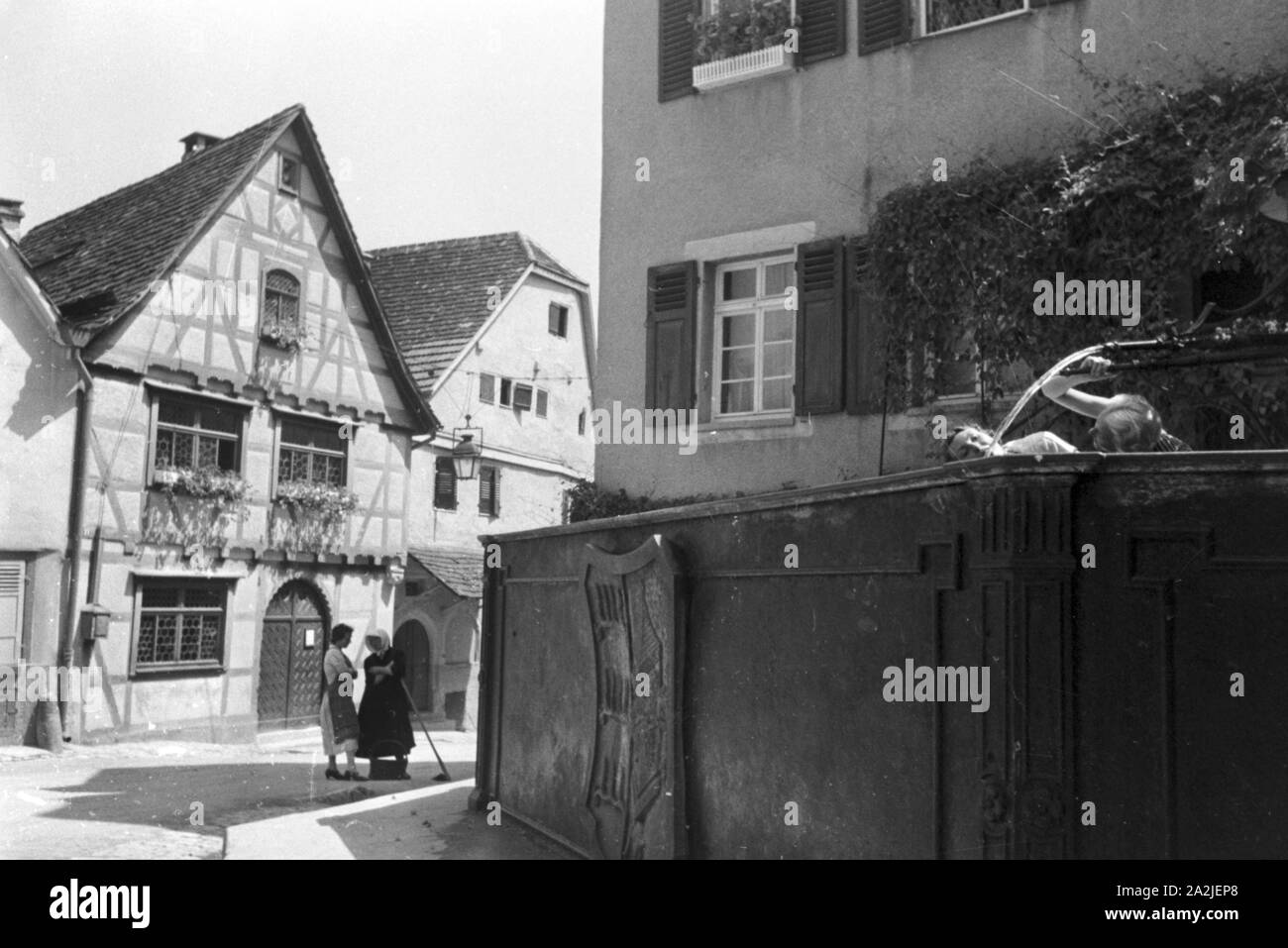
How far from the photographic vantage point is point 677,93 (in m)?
11.6

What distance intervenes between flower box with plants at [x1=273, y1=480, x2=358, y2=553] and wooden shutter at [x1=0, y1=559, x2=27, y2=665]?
4.85m

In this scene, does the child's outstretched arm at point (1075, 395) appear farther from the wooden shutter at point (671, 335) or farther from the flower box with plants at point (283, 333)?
the flower box with plants at point (283, 333)

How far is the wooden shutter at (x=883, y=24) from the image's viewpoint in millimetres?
10258

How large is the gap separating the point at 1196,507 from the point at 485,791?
22.1 feet

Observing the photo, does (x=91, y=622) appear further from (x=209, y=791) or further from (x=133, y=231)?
(x=133, y=231)

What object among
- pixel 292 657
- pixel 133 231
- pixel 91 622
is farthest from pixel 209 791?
pixel 133 231

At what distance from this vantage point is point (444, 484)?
29.0 meters

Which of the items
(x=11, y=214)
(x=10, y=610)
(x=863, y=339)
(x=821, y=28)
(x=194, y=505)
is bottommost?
(x=10, y=610)

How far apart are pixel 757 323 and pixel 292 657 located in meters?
14.6

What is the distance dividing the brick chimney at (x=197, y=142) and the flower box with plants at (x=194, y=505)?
790 cm

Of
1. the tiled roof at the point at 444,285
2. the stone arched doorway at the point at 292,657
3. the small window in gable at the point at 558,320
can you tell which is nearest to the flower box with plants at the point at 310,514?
the stone arched doorway at the point at 292,657

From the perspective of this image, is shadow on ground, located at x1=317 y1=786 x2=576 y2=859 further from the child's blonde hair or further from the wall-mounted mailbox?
the wall-mounted mailbox
